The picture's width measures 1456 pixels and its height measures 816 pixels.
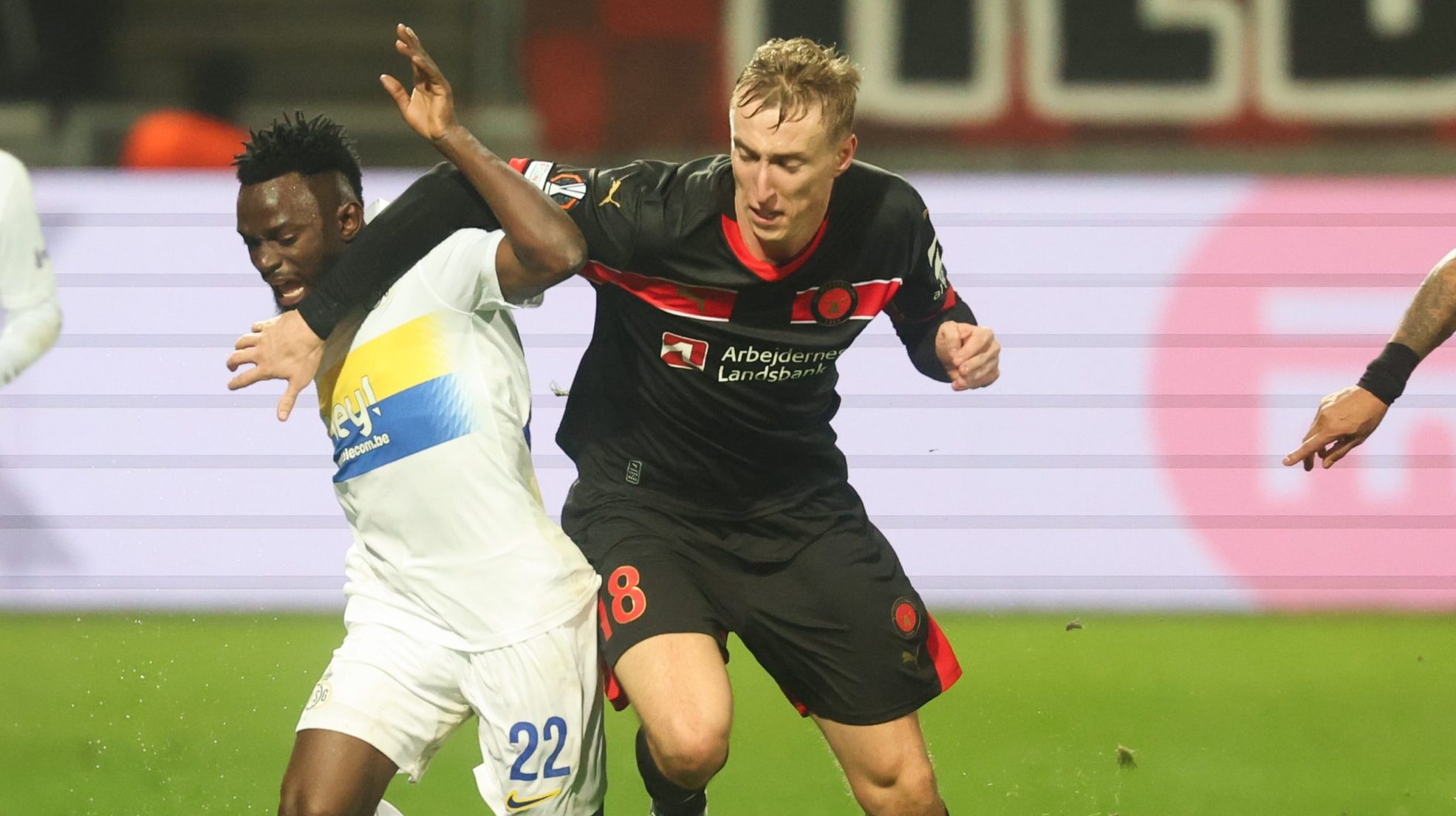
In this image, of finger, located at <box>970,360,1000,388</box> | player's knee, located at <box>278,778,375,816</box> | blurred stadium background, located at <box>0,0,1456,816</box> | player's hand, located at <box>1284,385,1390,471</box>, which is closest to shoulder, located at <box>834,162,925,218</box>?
finger, located at <box>970,360,1000,388</box>

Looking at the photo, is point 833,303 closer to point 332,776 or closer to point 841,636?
point 841,636

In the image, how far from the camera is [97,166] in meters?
7.64

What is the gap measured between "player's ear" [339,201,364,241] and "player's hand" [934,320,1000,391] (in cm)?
128

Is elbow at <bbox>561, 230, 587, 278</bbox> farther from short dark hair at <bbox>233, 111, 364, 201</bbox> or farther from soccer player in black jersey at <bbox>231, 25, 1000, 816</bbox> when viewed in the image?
short dark hair at <bbox>233, 111, 364, 201</bbox>

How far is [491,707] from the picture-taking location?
3379 millimetres

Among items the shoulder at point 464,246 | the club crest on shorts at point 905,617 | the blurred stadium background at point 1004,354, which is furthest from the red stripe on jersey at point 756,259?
the blurred stadium background at point 1004,354

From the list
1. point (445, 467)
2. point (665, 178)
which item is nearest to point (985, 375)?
point (665, 178)

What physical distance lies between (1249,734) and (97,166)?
5.52 m

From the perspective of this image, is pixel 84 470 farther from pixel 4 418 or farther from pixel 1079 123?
pixel 1079 123

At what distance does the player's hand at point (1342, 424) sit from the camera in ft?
12.1

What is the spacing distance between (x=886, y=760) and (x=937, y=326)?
3.17 feet

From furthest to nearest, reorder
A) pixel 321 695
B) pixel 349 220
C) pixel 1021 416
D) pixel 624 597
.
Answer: pixel 1021 416, pixel 349 220, pixel 624 597, pixel 321 695

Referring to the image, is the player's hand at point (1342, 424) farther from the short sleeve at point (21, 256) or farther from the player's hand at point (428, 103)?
the short sleeve at point (21, 256)

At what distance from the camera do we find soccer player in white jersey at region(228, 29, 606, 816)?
329 cm
